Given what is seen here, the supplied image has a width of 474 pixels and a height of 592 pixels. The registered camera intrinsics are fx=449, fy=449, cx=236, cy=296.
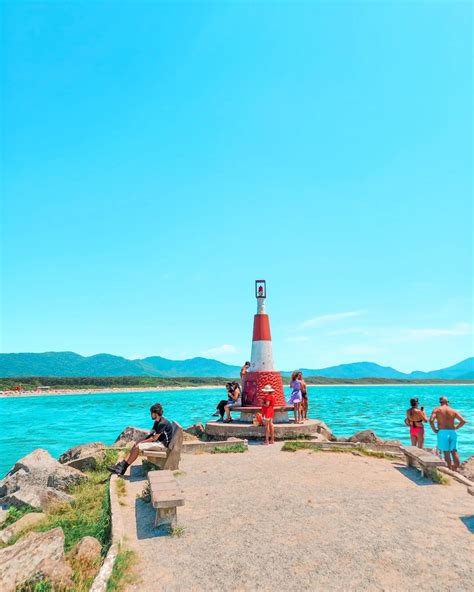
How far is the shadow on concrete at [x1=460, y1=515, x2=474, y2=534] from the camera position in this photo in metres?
6.40

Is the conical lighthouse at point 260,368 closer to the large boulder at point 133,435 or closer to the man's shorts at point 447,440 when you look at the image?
the large boulder at point 133,435

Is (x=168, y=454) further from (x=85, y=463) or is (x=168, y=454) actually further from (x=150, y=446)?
(x=85, y=463)

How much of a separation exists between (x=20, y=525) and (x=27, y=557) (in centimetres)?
308

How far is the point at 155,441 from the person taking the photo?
31.8ft

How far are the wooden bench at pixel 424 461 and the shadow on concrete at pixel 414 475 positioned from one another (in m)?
0.12

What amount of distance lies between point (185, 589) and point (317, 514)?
283cm

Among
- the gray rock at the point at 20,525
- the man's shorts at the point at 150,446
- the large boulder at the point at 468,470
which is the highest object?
the man's shorts at the point at 150,446

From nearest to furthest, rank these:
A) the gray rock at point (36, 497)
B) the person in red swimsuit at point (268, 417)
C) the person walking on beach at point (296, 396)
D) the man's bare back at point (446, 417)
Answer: the gray rock at point (36, 497)
the man's bare back at point (446, 417)
the person in red swimsuit at point (268, 417)
the person walking on beach at point (296, 396)

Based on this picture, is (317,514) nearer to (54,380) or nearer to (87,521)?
(87,521)

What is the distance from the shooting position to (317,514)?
22.7ft

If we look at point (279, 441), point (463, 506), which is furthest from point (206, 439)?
point (463, 506)

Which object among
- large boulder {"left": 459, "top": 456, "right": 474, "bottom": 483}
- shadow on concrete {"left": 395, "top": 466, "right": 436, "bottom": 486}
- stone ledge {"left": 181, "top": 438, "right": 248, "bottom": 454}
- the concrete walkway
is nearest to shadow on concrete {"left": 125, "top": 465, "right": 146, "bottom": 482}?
the concrete walkway

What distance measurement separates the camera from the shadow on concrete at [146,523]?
6234 millimetres

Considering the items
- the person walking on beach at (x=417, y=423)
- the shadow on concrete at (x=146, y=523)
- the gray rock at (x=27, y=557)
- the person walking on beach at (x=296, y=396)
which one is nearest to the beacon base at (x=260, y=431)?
the person walking on beach at (x=296, y=396)
